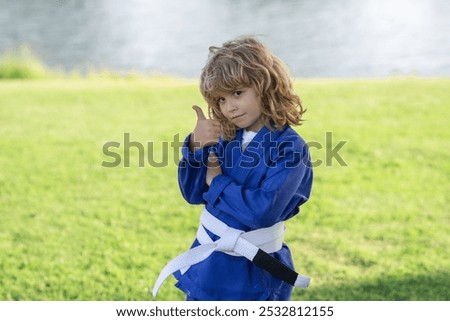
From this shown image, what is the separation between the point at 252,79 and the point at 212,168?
0.33 m

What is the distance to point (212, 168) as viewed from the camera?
7.63ft

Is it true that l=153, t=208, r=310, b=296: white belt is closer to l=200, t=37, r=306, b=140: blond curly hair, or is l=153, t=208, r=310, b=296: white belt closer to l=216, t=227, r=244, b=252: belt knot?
l=216, t=227, r=244, b=252: belt knot

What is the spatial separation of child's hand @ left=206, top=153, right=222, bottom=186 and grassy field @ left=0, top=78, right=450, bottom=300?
5.92ft

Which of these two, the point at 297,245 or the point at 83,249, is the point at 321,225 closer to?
the point at 297,245

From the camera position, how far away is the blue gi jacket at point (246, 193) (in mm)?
2246

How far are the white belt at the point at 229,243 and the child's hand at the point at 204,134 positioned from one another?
0.87 ft

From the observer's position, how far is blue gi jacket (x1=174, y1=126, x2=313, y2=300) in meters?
2.25

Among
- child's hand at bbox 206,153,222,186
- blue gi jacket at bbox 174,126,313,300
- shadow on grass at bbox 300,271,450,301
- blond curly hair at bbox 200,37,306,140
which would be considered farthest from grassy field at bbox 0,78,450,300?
blond curly hair at bbox 200,37,306,140

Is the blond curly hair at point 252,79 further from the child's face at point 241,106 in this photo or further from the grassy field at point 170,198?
the grassy field at point 170,198

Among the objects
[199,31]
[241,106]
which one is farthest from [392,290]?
[199,31]

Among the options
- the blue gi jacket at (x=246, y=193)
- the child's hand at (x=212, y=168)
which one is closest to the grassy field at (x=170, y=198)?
the blue gi jacket at (x=246, y=193)

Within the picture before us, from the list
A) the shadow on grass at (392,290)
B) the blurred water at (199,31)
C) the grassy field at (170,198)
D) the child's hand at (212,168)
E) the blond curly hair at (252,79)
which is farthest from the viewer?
the blurred water at (199,31)
